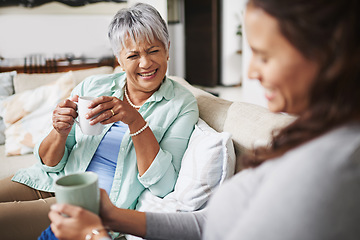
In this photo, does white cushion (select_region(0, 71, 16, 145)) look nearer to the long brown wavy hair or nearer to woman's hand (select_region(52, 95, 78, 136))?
woman's hand (select_region(52, 95, 78, 136))

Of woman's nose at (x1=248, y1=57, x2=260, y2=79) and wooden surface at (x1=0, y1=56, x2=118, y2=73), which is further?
wooden surface at (x1=0, y1=56, x2=118, y2=73)


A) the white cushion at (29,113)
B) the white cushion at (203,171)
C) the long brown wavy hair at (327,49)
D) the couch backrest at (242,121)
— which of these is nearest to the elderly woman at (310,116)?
the long brown wavy hair at (327,49)

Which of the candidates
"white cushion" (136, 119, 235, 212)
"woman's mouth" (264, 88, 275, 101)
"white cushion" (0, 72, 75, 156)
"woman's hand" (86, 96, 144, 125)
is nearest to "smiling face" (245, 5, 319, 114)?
"woman's mouth" (264, 88, 275, 101)

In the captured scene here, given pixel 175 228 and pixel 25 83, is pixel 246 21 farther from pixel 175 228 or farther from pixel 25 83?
pixel 25 83

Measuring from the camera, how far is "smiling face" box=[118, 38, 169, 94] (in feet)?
4.48

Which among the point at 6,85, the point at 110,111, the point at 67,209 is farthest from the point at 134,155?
the point at 6,85

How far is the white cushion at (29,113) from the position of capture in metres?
2.13

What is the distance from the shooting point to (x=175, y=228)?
86 centimetres

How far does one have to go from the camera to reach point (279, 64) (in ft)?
1.65

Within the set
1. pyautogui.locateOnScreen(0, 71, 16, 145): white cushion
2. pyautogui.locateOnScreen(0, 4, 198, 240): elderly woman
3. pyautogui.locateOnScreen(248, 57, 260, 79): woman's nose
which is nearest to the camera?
pyautogui.locateOnScreen(248, 57, 260, 79): woman's nose

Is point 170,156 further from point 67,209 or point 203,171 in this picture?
point 67,209

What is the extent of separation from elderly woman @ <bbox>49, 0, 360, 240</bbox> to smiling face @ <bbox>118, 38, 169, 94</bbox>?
0.86 m

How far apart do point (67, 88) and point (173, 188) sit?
1.30 meters

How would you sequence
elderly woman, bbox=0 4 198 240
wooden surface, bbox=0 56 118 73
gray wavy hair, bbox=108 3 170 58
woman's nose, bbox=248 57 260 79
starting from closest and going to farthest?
woman's nose, bbox=248 57 260 79 → elderly woman, bbox=0 4 198 240 → gray wavy hair, bbox=108 3 170 58 → wooden surface, bbox=0 56 118 73
